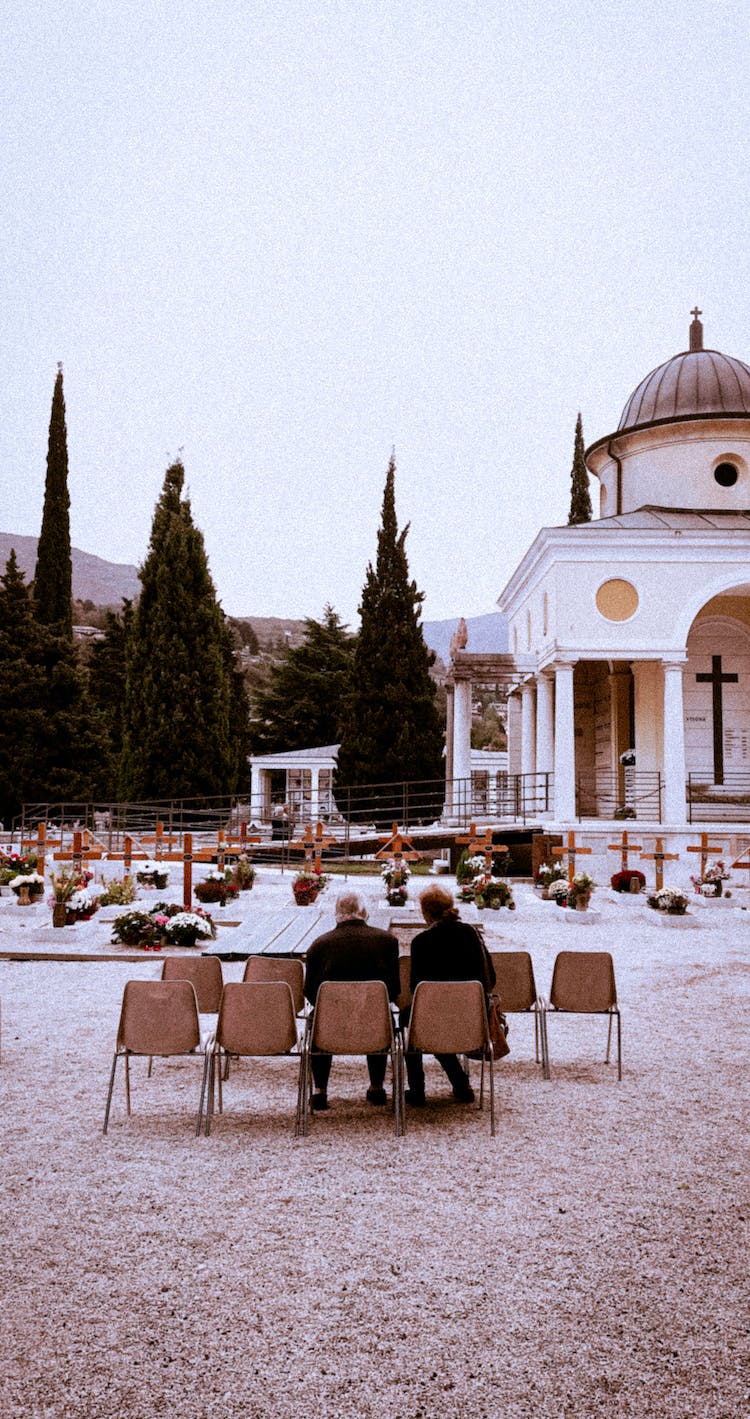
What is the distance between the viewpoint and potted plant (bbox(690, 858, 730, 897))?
730 inches

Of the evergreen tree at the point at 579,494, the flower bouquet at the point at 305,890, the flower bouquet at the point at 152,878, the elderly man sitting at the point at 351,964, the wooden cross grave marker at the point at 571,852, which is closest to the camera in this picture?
the elderly man sitting at the point at 351,964

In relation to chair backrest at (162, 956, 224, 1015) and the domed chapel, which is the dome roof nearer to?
the domed chapel

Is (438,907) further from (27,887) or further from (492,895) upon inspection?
(27,887)

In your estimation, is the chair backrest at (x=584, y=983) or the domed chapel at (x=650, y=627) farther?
the domed chapel at (x=650, y=627)

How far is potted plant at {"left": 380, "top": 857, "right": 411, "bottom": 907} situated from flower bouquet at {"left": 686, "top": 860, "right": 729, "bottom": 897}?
198 inches

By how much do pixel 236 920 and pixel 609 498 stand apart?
1907 centimetres

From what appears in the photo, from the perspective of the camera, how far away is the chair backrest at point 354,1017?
673cm

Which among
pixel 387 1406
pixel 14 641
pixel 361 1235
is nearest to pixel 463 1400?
pixel 387 1406

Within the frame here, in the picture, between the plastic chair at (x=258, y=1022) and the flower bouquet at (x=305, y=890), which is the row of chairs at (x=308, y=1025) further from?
the flower bouquet at (x=305, y=890)

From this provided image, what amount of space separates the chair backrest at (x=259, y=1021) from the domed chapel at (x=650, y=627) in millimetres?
18164

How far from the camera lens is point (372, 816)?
36.0 metres

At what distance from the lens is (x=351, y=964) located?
717 cm

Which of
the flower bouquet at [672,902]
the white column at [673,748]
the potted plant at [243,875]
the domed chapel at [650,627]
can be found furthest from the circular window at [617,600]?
the potted plant at [243,875]

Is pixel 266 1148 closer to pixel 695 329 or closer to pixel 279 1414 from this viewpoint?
pixel 279 1414
